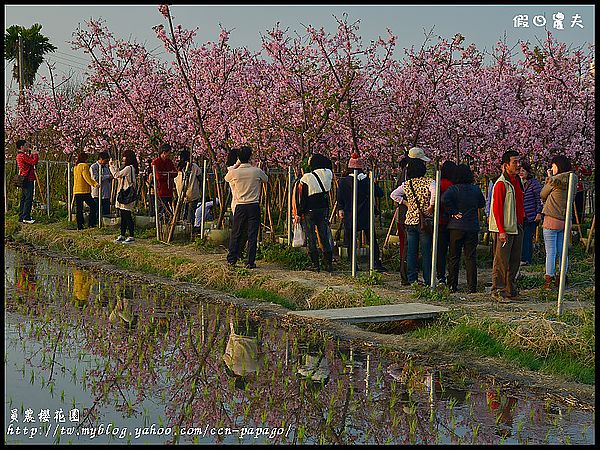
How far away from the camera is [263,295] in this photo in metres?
12.7

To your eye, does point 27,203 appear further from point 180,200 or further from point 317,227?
point 317,227

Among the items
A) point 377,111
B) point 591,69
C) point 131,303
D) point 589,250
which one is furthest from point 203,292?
point 591,69

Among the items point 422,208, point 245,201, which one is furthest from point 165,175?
point 422,208

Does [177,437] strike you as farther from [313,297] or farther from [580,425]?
[313,297]

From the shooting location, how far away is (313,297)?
40.2 feet

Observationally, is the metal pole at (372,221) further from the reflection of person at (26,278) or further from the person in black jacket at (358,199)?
the reflection of person at (26,278)

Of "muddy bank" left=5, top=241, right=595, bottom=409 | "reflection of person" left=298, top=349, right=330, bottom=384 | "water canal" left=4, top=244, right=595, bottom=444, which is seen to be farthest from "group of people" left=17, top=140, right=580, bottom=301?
"reflection of person" left=298, top=349, right=330, bottom=384

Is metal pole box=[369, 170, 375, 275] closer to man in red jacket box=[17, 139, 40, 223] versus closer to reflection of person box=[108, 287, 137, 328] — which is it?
reflection of person box=[108, 287, 137, 328]

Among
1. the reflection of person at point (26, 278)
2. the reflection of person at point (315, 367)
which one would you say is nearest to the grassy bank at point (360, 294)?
the reflection of person at point (315, 367)

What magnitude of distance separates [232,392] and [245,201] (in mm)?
7157

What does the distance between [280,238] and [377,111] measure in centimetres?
277

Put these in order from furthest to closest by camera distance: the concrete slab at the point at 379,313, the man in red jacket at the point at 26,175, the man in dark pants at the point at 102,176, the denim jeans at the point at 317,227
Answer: the man in red jacket at the point at 26,175 < the man in dark pants at the point at 102,176 < the denim jeans at the point at 317,227 < the concrete slab at the point at 379,313

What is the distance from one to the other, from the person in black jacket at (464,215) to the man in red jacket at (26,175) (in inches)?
476

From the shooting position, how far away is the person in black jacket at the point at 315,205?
46.8 ft
